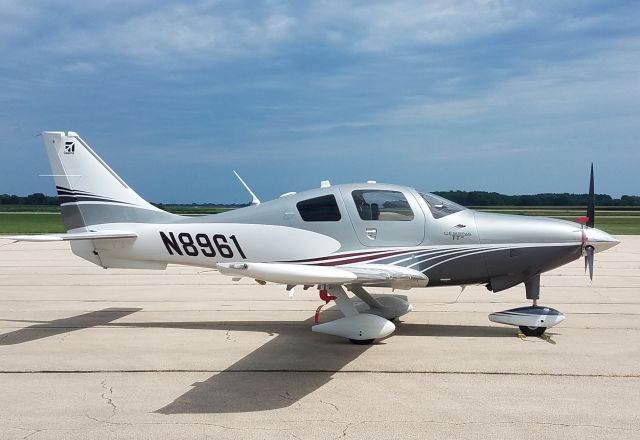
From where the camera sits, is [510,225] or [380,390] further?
[510,225]

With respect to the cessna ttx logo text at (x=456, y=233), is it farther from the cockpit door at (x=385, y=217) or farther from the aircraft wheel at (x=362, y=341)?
the aircraft wheel at (x=362, y=341)

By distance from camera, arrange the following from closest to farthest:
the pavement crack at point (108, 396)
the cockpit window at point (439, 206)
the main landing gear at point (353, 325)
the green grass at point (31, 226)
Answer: the pavement crack at point (108, 396) → the main landing gear at point (353, 325) → the cockpit window at point (439, 206) → the green grass at point (31, 226)

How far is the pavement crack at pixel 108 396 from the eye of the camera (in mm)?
5682

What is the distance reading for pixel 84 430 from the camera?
513cm

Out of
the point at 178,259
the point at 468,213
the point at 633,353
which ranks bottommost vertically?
the point at 633,353

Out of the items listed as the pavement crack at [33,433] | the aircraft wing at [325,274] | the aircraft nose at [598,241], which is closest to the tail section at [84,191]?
the aircraft wing at [325,274]

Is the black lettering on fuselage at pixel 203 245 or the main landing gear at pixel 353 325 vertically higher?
the black lettering on fuselage at pixel 203 245

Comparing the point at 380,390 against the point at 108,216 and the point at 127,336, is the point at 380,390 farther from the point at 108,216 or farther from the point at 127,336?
the point at 108,216

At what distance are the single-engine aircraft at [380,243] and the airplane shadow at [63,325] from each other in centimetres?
145

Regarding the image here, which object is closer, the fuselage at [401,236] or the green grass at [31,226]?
the fuselage at [401,236]

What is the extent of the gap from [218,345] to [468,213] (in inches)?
157

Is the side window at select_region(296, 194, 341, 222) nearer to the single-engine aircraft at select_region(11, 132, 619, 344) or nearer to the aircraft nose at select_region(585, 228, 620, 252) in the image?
the single-engine aircraft at select_region(11, 132, 619, 344)

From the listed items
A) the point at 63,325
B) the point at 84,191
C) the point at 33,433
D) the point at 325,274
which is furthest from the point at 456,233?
the point at 63,325

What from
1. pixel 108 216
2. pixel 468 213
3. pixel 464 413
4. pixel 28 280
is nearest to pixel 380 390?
pixel 464 413
